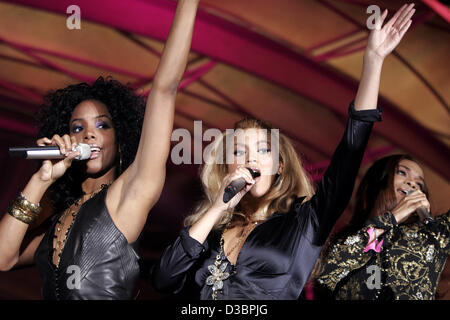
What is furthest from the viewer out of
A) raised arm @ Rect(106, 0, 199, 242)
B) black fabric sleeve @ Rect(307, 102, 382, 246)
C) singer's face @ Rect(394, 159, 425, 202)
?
singer's face @ Rect(394, 159, 425, 202)

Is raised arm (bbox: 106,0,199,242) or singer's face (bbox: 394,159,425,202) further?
singer's face (bbox: 394,159,425,202)

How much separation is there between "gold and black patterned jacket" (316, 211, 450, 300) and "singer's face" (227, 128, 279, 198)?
0.52 m

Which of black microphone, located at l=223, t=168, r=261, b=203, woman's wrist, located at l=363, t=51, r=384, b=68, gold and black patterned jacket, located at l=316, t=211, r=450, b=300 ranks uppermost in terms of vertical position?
Result: woman's wrist, located at l=363, t=51, r=384, b=68

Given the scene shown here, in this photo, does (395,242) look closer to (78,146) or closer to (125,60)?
(78,146)

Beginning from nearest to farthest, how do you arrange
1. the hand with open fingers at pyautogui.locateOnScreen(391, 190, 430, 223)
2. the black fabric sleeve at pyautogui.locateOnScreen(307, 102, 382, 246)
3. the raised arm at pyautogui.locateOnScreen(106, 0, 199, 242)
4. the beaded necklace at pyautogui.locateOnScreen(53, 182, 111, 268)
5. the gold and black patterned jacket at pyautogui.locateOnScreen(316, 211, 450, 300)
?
the raised arm at pyautogui.locateOnScreen(106, 0, 199, 242), the black fabric sleeve at pyautogui.locateOnScreen(307, 102, 382, 246), the beaded necklace at pyautogui.locateOnScreen(53, 182, 111, 268), the hand with open fingers at pyautogui.locateOnScreen(391, 190, 430, 223), the gold and black patterned jacket at pyautogui.locateOnScreen(316, 211, 450, 300)

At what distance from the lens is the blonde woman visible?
2.00 metres

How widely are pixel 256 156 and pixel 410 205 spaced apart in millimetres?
720

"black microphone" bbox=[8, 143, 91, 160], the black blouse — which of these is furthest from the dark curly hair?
the black blouse

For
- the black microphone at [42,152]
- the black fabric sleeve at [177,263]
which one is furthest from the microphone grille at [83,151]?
the black fabric sleeve at [177,263]

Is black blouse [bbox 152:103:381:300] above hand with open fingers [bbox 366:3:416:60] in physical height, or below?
below

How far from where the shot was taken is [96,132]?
2379mm

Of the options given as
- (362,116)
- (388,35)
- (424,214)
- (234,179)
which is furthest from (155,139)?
(424,214)

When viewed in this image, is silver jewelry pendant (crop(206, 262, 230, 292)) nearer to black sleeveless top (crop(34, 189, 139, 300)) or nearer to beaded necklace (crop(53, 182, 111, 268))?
black sleeveless top (crop(34, 189, 139, 300))

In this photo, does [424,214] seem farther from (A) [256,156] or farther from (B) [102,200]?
(B) [102,200]
